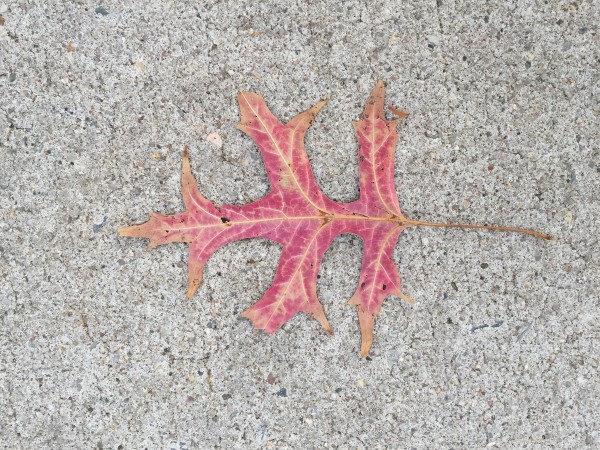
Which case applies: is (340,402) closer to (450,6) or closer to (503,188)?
(503,188)

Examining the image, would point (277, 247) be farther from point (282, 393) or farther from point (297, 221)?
point (282, 393)

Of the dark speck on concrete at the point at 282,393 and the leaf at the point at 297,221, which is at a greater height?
the leaf at the point at 297,221

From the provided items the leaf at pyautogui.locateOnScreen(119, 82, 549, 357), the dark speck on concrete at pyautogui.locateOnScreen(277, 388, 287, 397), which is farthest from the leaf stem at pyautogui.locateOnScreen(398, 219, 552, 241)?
the dark speck on concrete at pyautogui.locateOnScreen(277, 388, 287, 397)

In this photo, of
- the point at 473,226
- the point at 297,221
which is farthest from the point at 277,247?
the point at 473,226

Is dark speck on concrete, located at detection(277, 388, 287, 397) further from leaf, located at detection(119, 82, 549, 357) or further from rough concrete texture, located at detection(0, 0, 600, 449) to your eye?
leaf, located at detection(119, 82, 549, 357)

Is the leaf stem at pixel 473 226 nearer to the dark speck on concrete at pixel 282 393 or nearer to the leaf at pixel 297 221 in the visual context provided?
the leaf at pixel 297 221

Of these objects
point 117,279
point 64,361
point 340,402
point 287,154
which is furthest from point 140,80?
point 340,402

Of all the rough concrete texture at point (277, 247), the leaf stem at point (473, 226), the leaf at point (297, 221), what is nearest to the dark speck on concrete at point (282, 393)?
the rough concrete texture at point (277, 247)
